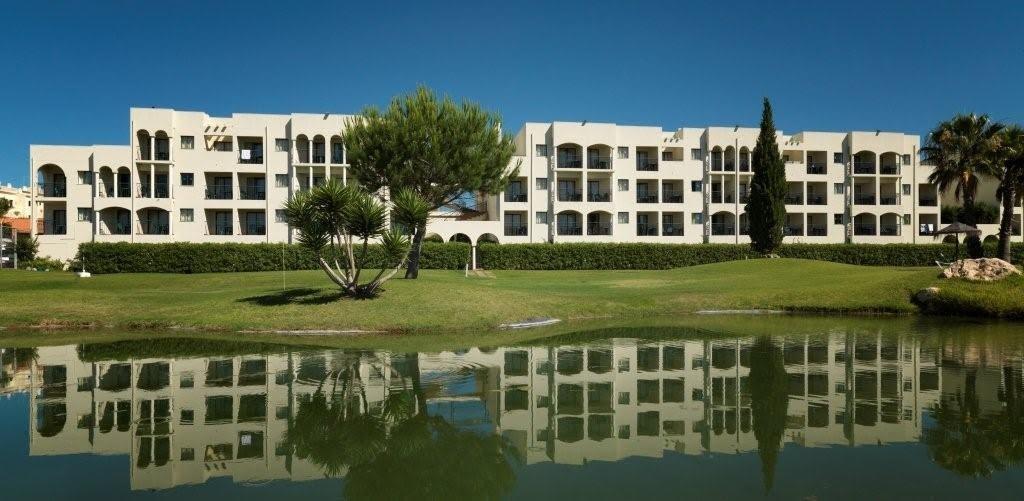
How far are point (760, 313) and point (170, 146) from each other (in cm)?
4975

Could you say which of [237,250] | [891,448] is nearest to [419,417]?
[891,448]

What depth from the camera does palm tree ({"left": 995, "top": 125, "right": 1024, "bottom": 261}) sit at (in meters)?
41.1

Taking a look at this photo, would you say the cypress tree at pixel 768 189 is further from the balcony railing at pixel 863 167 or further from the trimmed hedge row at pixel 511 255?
the balcony railing at pixel 863 167

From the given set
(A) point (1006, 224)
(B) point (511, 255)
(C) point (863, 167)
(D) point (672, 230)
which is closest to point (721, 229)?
(D) point (672, 230)

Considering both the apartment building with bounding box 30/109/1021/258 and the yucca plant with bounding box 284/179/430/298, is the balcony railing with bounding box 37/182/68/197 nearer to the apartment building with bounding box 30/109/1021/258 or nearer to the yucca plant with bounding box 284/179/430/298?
the apartment building with bounding box 30/109/1021/258

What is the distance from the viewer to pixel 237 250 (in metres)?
48.3

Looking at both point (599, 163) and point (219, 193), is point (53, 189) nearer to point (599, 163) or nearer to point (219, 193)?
point (219, 193)

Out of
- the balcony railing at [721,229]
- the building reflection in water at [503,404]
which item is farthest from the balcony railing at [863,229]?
the building reflection in water at [503,404]

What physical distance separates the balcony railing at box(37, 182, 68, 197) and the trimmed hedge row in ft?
41.4

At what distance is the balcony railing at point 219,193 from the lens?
5631 centimetres

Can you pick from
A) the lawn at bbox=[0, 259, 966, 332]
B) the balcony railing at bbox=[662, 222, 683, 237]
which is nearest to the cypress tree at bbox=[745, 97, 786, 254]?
the lawn at bbox=[0, 259, 966, 332]

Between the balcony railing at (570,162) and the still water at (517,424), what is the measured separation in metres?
44.6

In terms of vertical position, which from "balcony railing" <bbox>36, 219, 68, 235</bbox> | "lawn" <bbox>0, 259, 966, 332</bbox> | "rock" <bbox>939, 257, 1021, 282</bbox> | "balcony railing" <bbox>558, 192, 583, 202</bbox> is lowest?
"lawn" <bbox>0, 259, 966, 332</bbox>

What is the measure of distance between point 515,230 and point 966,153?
114 ft
